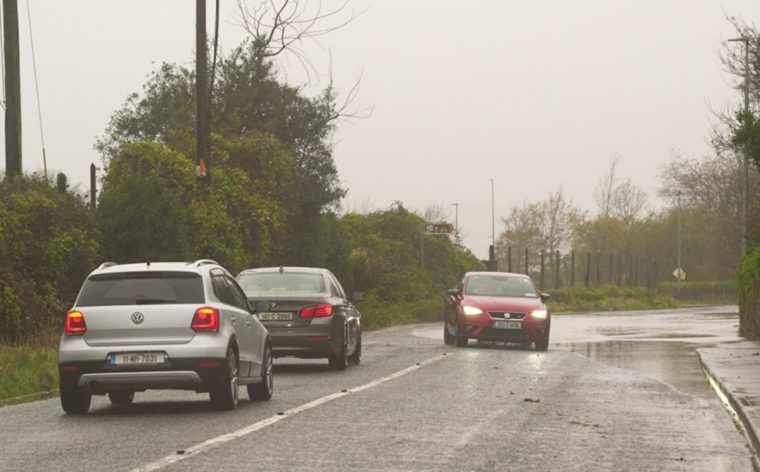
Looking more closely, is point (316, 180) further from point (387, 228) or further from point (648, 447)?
point (648, 447)

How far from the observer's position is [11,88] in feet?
95.3

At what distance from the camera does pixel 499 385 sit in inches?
718

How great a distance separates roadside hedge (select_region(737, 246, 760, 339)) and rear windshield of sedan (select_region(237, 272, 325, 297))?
11811mm

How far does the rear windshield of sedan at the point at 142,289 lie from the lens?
558 inches

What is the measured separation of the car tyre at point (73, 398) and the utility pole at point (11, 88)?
15.6 meters

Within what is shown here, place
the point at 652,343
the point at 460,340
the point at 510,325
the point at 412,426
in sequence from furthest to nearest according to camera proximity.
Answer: the point at 652,343
the point at 460,340
the point at 510,325
the point at 412,426

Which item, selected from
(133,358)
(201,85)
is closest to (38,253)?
(201,85)

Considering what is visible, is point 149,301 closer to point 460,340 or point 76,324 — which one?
point 76,324

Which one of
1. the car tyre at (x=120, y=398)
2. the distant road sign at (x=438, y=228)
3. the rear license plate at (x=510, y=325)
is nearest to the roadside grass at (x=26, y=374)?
the car tyre at (x=120, y=398)

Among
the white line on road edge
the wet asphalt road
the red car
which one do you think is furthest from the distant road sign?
the white line on road edge

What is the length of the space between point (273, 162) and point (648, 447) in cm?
3081

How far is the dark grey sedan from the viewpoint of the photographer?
2058 cm

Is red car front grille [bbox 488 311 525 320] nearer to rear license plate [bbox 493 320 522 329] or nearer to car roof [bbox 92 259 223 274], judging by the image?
rear license plate [bbox 493 320 522 329]

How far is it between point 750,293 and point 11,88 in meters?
16.9
